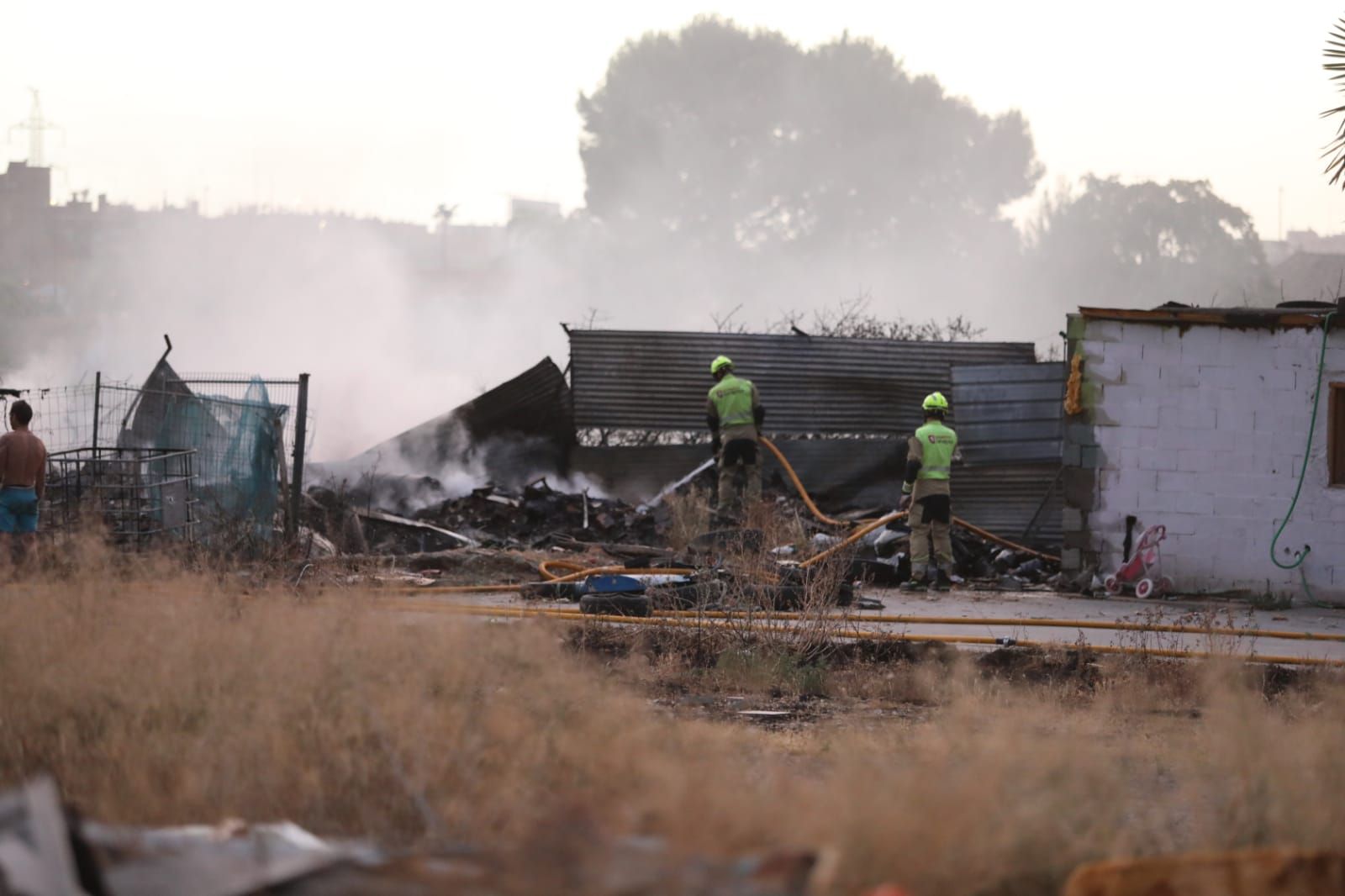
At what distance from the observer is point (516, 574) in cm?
1326

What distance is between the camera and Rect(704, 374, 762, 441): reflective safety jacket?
15.7 meters

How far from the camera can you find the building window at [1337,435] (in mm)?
12969

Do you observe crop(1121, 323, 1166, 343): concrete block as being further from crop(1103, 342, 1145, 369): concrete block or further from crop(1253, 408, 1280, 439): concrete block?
crop(1253, 408, 1280, 439): concrete block

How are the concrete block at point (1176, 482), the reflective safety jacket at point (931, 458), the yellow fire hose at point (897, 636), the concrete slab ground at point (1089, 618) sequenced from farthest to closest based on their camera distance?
the reflective safety jacket at point (931, 458) → the concrete block at point (1176, 482) → the concrete slab ground at point (1089, 618) → the yellow fire hose at point (897, 636)

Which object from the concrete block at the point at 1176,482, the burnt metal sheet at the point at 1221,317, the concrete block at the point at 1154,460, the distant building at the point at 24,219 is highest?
the distant building at the point at 24,219

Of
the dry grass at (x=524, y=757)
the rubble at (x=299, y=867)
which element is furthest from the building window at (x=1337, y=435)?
the rubble at (x=299, y=867)

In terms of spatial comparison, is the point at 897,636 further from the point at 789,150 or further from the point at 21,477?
the point at 789,150

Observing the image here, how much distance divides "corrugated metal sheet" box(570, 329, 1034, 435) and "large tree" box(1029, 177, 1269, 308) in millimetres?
47762

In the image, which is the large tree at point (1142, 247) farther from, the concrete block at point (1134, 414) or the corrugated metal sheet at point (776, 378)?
the concrete block at point (1134, 414)

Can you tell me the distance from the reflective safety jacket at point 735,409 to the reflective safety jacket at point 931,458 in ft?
8.22

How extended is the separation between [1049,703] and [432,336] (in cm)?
3230

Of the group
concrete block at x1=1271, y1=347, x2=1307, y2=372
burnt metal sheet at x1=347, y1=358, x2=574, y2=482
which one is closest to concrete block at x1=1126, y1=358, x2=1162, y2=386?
concrete block at x1=1271, y1=347, x2=1307, y2=372

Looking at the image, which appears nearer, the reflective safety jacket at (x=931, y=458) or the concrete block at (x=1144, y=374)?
the concrete block at (x=1144, y=374)

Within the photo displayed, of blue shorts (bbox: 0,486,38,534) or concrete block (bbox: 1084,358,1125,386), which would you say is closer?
blue shorts (bbox: 0,486,38,534)
